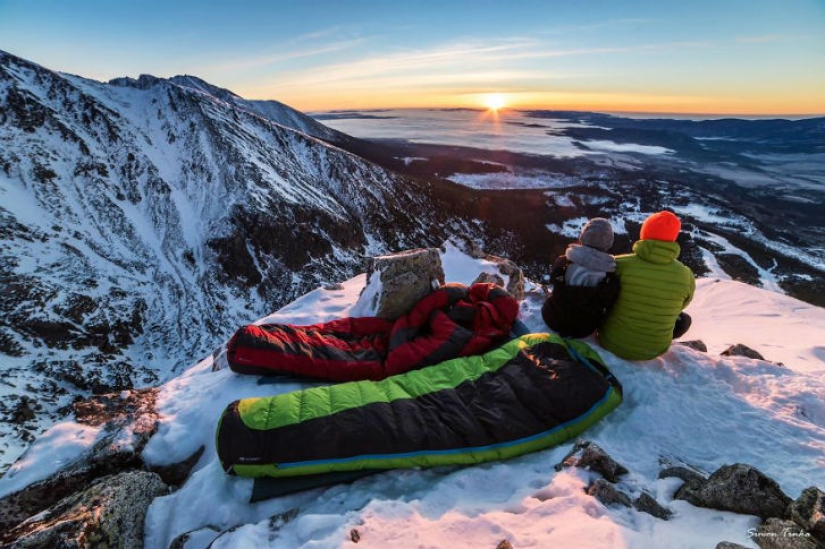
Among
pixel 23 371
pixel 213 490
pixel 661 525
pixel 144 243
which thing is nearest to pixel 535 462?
pixel 661 525

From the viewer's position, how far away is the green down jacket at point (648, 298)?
6246 millimetres

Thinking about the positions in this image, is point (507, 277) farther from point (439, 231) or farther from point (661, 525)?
point (439, 231)

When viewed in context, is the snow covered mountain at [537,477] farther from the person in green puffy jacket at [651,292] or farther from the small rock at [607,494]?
the person in green puffy jacket at [651,292]

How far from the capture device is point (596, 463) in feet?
14.6

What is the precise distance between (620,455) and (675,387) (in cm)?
192

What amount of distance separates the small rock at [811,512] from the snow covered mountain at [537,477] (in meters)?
0.34

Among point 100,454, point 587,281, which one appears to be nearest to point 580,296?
point 587,281

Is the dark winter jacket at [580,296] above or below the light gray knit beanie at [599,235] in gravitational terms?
below

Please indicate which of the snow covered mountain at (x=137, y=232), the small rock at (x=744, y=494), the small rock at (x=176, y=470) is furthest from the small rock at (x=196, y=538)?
the snow covered mountain at (x=137, y=232)

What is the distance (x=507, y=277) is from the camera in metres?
14.4

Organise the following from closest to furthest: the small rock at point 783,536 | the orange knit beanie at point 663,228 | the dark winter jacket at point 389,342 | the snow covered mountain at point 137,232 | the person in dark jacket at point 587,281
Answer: the small rock at point 783,536, the orange knit beanie at point 663,228, the person in dark jacket at point 587,281, the dark winter jacket at point 389,342, the snow covered mountain at point 137,232

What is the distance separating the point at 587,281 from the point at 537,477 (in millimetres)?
3402

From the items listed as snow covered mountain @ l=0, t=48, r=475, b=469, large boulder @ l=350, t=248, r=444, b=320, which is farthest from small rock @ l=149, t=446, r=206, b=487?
snow covered mountain @ l=0, t=48, r=475, b=469

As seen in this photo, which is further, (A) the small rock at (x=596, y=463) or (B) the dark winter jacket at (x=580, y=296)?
(B) the dark winter jacket at (x=580, y=296)
